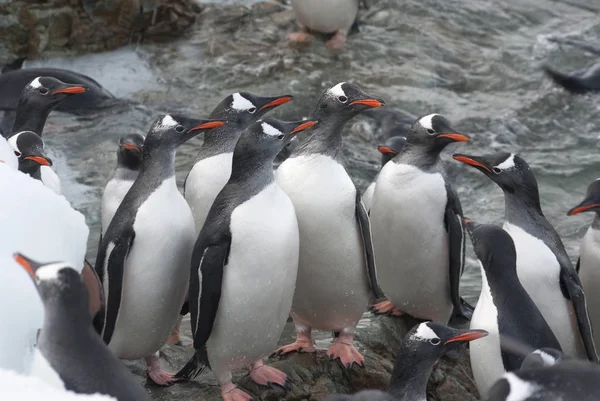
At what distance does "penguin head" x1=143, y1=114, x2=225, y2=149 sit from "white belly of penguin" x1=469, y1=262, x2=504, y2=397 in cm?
156

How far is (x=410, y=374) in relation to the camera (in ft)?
14.7

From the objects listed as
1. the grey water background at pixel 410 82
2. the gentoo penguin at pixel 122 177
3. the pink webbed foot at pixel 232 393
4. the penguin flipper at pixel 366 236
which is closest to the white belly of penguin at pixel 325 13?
the grey water background at pixel 410 82

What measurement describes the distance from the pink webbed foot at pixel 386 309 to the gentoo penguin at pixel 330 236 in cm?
54

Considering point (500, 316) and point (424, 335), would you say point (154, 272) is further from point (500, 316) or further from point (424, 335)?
point (500, 316)

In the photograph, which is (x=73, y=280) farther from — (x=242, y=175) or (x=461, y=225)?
(x=461, y=225)

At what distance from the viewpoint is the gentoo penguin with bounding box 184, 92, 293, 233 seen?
5.80 meters

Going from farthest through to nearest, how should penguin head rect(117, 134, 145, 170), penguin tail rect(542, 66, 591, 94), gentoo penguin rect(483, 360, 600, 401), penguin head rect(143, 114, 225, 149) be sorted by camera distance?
penguin tail rect(542, 66, 591, 94) → penguin head rect(117, 134, 145, 170) → penguin head rect(143, 114, 225, 149) → gentoo penguin rect(483, 360, 600, 401)

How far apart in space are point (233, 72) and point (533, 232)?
562 centimetres

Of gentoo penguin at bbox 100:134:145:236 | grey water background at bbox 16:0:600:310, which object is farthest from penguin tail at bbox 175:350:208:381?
grey water background at bbox 16:0:600:310

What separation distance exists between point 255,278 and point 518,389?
150cm

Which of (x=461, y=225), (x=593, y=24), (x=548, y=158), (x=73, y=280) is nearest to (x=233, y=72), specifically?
(x=548, y=158)

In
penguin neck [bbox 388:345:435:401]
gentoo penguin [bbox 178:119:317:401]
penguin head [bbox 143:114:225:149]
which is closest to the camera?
penguin neck [bbox 388:345:435:401]

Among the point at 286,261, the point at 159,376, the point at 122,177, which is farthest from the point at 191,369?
the point at 122,177

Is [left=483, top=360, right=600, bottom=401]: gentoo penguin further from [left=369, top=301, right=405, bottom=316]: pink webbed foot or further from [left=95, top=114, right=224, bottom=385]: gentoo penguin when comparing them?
[left=369, top=301, right=405, bottom=316]: pink webbed foot
